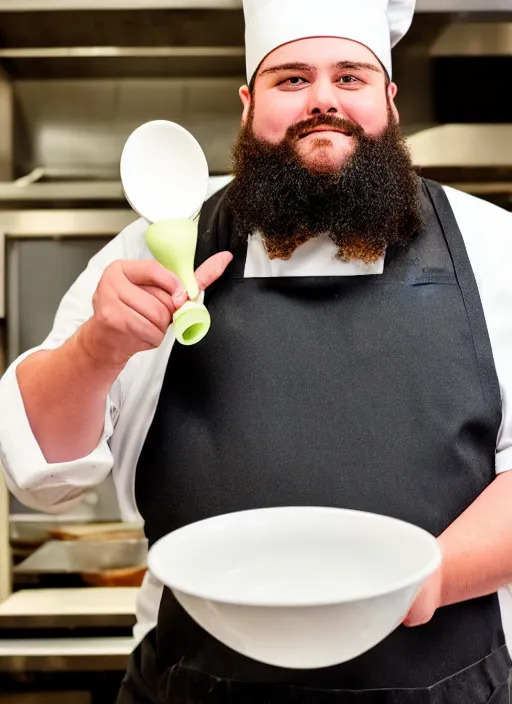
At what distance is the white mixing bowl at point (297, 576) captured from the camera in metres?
0.56

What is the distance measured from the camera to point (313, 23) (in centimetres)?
106

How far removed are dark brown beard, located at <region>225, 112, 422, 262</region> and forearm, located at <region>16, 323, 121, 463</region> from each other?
1.10 ft

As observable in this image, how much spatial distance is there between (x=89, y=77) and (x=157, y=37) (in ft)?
0.75

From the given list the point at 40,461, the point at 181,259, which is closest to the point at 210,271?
the point at 181,259

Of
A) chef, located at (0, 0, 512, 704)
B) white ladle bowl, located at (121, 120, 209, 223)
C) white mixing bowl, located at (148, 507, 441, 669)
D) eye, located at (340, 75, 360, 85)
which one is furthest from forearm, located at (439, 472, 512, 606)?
eye, located at (340, 75, 360, 85)

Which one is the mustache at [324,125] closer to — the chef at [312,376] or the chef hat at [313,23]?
the chef at [312,376]

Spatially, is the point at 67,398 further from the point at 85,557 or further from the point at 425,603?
the point at 85,557

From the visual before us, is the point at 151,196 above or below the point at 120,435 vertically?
above

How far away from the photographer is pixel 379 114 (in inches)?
41.8

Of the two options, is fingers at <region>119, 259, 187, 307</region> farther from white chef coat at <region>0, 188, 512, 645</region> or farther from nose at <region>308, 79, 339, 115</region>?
nose at <region>308, 79, 339, 115</region>

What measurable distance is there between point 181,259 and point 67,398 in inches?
8.6

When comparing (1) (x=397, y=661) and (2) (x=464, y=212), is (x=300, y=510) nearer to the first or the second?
(1) (x=397, y=661)

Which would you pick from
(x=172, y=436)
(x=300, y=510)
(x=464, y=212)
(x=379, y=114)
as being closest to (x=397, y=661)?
(x=300, y=510)

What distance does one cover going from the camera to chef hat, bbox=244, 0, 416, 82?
1.06 m
